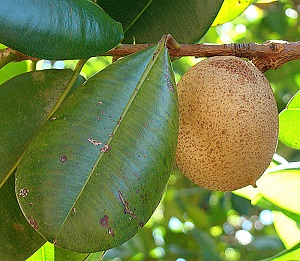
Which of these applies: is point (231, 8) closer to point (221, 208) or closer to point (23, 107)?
point (23, 107)

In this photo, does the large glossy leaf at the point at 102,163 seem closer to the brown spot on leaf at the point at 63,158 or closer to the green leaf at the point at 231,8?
the brown spot on leaf at the point at 63,158

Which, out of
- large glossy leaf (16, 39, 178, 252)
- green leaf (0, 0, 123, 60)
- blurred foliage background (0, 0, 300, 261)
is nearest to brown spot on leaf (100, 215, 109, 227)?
large glossy leaf (16, 39, 178, 252)

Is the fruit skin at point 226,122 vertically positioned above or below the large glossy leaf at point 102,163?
below

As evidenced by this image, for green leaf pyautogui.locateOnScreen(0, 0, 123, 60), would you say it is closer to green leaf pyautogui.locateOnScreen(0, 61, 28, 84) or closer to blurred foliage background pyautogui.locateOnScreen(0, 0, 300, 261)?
green leaf pyautogui.locateOnScreen(0, 61, 28, 84)

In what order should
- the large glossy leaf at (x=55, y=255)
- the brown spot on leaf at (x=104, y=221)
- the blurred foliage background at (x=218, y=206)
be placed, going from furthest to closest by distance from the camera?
1. the blurred foliage background at (x=218, y=206)
2. the large glossy leaf at (x=55, y=255)
3. the brown spot on leaf at (x=104, y=221)

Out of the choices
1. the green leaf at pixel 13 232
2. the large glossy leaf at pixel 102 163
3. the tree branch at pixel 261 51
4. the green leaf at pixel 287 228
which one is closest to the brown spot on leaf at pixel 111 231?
the large glossy leaf at pixel 102 163

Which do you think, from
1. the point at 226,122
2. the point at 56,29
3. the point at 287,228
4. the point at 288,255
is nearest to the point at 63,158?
the point at 56,29
